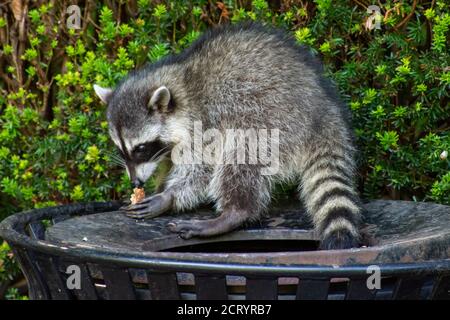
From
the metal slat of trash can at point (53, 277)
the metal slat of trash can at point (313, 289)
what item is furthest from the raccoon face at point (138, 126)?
the metal slat of trash can at point (313, 289)

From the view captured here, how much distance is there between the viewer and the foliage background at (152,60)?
346cm

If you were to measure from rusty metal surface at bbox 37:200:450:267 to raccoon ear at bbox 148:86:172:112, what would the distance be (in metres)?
0.52

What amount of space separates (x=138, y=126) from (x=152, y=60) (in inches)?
21.6

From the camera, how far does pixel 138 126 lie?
136 inches

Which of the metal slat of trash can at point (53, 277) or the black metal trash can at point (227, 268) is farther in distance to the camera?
the metal slat of trash can at point (53, 277)

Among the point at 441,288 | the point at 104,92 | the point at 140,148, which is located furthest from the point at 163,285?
the point at 104,92

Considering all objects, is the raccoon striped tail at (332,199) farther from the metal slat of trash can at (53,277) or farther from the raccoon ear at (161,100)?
the metal slat of trash can at (53,277)

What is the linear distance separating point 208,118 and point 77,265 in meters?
1.38

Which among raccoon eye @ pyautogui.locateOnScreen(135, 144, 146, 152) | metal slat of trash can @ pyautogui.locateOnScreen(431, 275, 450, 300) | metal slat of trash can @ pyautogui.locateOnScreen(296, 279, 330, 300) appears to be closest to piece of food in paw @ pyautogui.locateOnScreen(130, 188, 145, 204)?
raccoon eye @ pyautogui.locateOnScreen(135, 144, 146, 152)

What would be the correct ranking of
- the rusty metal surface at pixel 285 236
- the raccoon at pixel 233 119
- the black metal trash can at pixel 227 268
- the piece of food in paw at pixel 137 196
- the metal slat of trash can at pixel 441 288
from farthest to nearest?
the piece of food in paw at pixel 137 196 < the raccoon at pixel 233 119 < the rusty metal surface at pixel 285 236 < the metal slat of trash can at pixel 441 288 < the black metal trash can at pixel 227 268

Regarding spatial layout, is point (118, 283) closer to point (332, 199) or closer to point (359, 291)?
point (359, 291)

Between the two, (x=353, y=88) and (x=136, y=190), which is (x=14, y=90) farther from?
(x=353, y=88)

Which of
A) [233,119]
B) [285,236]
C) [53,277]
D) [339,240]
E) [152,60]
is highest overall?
[152,60]
